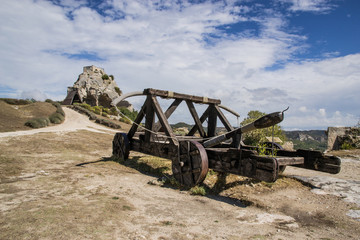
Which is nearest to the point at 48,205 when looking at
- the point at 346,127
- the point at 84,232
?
the point at 84,232

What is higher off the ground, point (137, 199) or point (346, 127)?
point (346, 127)

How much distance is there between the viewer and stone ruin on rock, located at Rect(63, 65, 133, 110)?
4288 cm

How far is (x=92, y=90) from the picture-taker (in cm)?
4288

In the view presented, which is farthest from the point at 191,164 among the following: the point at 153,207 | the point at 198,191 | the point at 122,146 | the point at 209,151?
the point at 122,146

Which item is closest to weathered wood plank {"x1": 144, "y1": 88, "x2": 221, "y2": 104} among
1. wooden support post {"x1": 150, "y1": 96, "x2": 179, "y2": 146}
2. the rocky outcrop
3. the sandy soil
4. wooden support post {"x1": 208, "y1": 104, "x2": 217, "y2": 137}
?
wooden support post {"x1": 150, "y1": 96, "x2": 179, "y2": 146}

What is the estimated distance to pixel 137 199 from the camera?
4.67 meters

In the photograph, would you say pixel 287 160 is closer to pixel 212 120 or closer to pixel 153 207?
pixel 153 207

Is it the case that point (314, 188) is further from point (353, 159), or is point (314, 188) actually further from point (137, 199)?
point (353, 159)

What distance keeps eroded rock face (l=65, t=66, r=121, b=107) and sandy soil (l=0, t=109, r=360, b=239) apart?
37737 millimetres

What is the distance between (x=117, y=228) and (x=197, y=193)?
242 centimetres

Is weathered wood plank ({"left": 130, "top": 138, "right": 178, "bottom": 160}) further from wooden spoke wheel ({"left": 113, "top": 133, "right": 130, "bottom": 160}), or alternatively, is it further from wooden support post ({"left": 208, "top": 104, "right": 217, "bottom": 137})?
wooden support post ({"left": 208, "top": 104, "right": 217, "bottom": 137})

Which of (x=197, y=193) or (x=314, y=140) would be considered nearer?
(x=197, y=193)

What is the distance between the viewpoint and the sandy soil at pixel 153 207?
317 centimetres

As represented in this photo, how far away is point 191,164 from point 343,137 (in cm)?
1422
